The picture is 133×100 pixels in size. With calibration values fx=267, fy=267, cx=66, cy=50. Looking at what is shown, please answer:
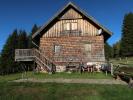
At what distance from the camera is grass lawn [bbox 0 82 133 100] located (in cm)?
1386

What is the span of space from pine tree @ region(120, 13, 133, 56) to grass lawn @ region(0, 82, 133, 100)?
243 feet

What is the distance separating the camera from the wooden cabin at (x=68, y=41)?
32.3 meters

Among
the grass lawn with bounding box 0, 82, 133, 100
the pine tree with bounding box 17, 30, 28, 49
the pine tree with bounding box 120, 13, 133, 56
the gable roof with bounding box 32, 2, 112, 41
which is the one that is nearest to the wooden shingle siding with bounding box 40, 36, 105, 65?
the gable roof with bounding box 32, 2, 112, 41

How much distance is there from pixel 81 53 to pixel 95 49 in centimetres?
178

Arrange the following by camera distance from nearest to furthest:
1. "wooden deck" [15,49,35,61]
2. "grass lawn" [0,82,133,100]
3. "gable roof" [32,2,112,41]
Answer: "grass lawn" [0,82,133,100] < "gable roof" [32,2,112,41] < "wooden deck" [15,49,35,61]

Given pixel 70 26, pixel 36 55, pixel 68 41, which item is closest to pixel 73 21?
pixel 70 26

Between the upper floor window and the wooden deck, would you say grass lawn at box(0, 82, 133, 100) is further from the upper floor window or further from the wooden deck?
the upper floor window

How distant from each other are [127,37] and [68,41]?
60.3 metres

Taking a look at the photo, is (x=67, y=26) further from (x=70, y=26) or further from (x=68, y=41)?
(x=68, y=41)

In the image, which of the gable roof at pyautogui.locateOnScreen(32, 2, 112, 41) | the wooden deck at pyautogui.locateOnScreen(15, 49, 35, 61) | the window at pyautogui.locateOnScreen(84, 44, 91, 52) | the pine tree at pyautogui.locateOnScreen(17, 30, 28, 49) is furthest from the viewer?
the pine tree at pyautogui.locateOnScreen(17, 30, 28, 49)

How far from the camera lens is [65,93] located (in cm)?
1481

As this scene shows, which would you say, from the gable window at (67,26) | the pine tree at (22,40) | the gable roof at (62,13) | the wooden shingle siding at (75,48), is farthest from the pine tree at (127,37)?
the gable window at (67,26)

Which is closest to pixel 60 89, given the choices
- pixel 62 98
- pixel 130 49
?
pixel 62 98

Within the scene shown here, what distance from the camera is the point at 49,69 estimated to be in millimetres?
30328
